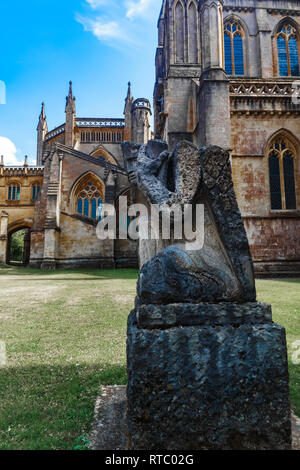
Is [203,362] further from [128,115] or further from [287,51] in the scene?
[128,115]

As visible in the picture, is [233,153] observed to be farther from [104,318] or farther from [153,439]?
[153,439]

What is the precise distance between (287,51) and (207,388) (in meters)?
26.4

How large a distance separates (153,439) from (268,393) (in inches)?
24.2

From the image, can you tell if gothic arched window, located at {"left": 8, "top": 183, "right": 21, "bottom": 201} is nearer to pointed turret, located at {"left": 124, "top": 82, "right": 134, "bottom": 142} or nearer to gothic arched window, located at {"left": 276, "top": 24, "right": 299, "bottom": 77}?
pointed turret, located at {"left": 124, "top": 82, "right": 134, "bottom": 142}

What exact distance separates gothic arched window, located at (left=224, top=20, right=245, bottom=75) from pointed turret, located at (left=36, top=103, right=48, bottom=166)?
2673cm

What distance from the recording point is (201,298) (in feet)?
5.63

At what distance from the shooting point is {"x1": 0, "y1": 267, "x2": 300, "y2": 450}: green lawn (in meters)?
2.16

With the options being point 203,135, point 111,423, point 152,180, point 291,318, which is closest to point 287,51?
point 203,135

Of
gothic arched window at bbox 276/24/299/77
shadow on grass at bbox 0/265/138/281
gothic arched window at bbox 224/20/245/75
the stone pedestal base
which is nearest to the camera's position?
the stone pedestal base

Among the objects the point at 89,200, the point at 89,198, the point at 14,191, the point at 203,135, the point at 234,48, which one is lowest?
the point at 89,200

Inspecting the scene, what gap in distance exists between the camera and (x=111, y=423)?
2117 millimetres

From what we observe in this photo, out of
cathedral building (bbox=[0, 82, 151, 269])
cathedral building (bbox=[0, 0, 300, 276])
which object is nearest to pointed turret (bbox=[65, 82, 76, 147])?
cathedral building (bbox=[0, 0, 300, 276])

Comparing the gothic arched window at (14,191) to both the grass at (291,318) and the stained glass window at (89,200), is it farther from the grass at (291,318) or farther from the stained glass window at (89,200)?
the grass at (291,318)

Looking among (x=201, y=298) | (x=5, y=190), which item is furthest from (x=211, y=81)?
(x=5, y=190)
